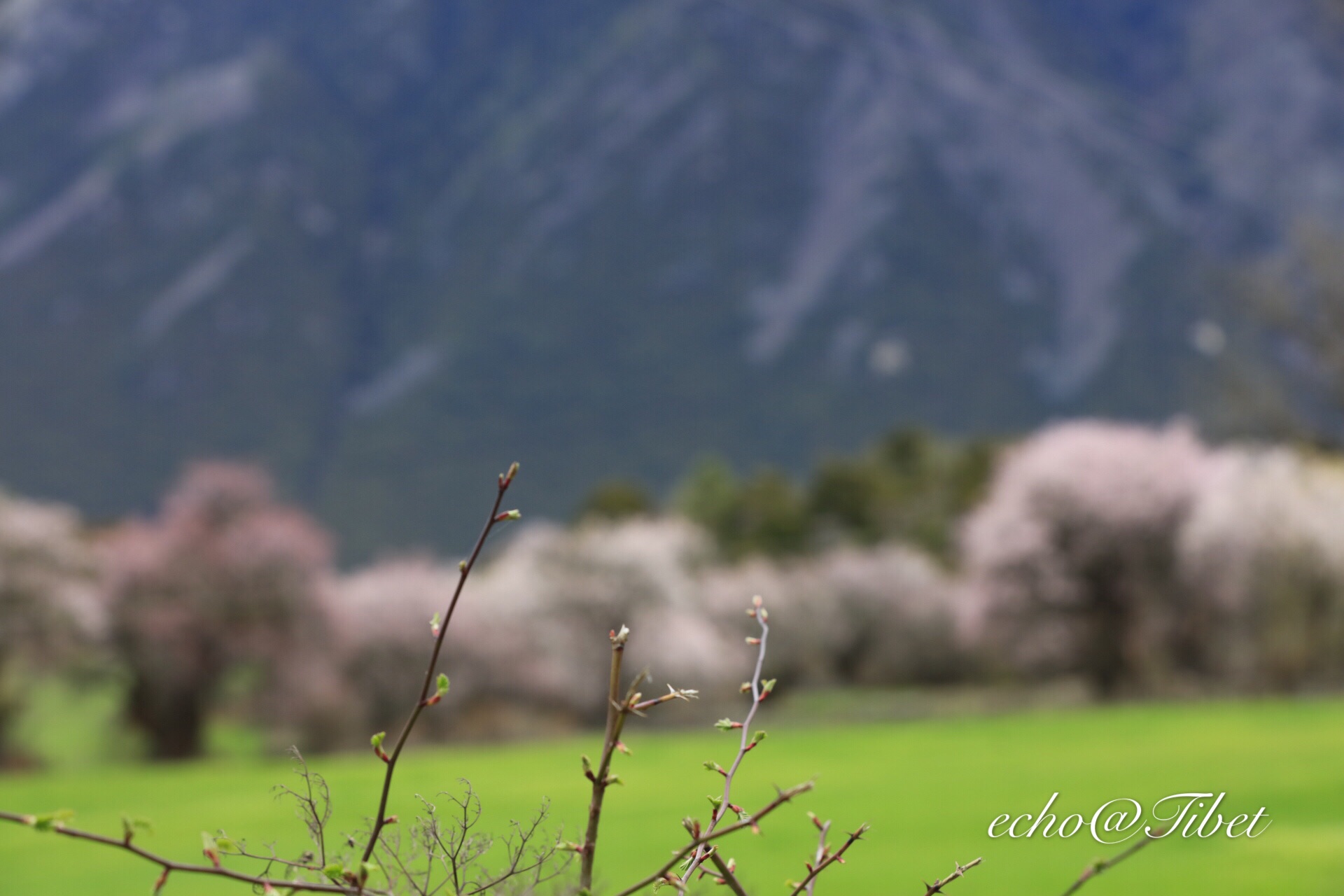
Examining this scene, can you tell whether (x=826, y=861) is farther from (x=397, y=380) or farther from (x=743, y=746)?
(x=397, y=380)

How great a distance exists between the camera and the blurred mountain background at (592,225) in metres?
123

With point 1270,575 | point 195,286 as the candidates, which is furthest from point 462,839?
point 195,286

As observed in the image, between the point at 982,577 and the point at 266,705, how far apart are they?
1460 cm

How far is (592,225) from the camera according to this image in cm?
14688

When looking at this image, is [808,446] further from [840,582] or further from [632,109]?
[840,582]

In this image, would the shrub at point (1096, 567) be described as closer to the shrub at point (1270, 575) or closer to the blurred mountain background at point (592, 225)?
the shrub at point (1270, 575)

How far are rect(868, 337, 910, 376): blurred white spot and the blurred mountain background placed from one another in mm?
311

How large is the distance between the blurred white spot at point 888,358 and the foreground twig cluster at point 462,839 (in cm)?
12364

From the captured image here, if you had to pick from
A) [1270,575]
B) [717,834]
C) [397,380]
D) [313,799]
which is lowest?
[717,834]

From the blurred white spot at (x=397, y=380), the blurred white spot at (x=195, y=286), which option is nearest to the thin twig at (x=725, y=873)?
the blurred white spot at (x=397, y=380)

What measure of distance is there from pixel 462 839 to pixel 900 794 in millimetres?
12232

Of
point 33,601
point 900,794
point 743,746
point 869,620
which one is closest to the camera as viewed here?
point 743,746

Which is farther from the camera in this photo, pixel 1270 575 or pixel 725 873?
pixel 1270 575

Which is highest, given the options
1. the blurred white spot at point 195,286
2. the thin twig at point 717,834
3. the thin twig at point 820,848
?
the blurred white spot at point 195,286
